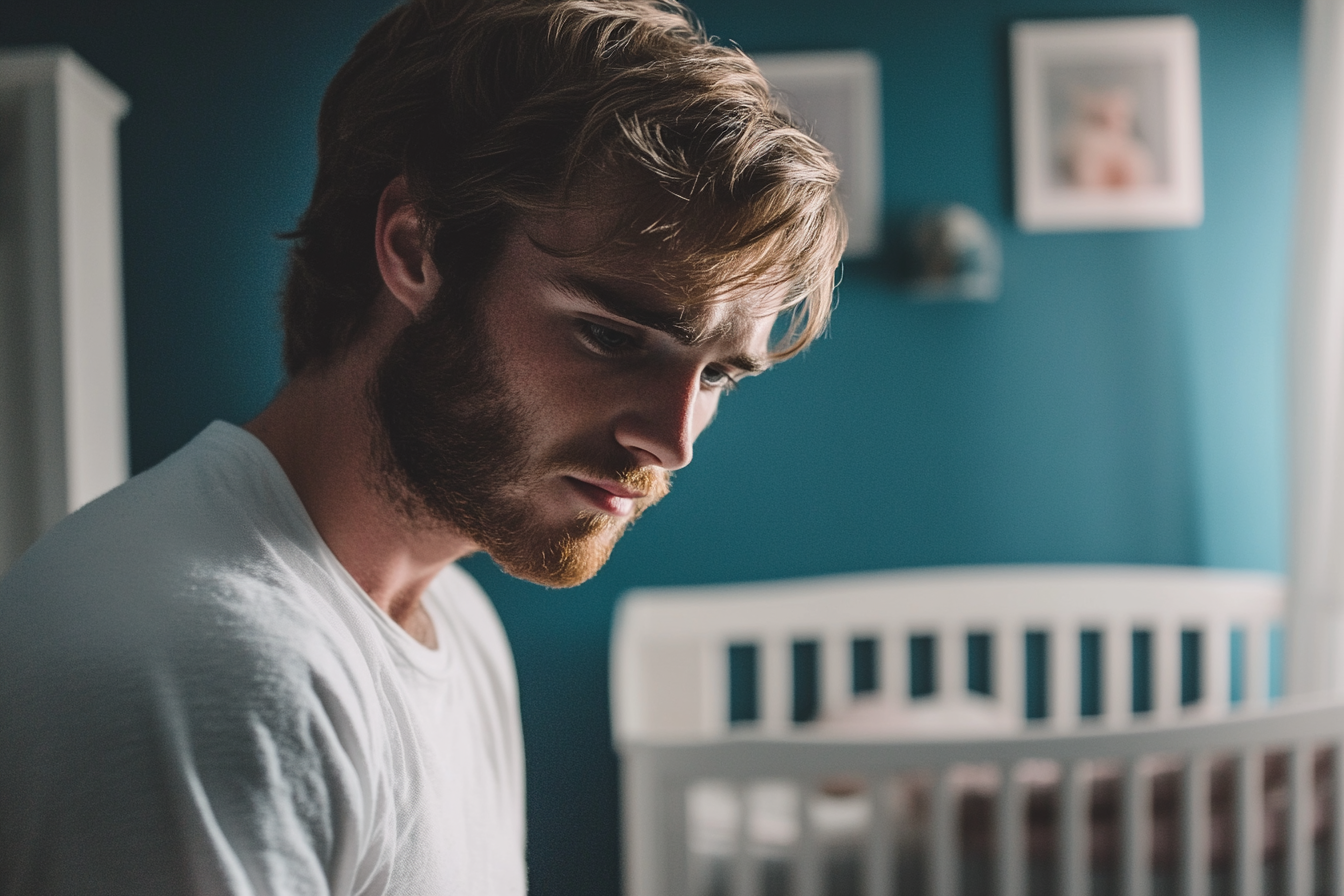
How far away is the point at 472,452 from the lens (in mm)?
485

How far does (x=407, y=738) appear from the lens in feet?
1.47

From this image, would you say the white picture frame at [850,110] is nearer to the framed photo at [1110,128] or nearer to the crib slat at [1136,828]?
the framed photo at [1110,128]

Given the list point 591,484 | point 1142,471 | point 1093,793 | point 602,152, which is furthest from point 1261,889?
point 602,152

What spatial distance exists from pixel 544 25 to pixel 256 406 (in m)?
0.30

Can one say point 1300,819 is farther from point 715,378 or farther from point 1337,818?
point 715,378

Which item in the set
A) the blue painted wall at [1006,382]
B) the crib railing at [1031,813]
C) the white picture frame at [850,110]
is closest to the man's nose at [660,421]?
the crib railing at [1031,813]

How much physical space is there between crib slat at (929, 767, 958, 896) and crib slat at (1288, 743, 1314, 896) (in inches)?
18.0

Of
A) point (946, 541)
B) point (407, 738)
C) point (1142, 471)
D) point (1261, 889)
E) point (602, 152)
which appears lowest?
point (1261, 889)

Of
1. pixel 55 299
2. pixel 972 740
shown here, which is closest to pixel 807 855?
pixel 972 740

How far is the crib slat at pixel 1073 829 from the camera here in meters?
1.09

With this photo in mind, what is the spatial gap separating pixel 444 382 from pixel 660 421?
4.5 inches

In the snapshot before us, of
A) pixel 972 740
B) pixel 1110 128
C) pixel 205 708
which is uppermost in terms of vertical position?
pixel 1110 128

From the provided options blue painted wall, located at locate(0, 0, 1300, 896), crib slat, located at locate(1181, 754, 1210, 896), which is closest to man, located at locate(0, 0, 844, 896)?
crib slat, located at locate(1181, 754, 1210, 896)

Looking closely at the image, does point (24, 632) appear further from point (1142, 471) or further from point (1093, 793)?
point (1142, 471)
